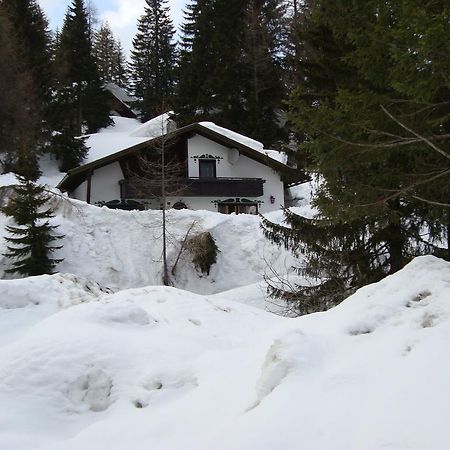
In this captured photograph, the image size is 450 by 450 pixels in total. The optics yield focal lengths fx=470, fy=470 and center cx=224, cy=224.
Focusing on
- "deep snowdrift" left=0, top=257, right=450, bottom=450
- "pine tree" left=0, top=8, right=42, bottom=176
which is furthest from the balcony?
"deep snowdrift" left=0, top=257, right=450, bottom=450

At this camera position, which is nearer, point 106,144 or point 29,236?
point 29,236

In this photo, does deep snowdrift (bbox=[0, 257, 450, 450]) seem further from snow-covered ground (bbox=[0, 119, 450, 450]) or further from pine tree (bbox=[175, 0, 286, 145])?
pine tree (bbox=[175, 0, 286, 145])

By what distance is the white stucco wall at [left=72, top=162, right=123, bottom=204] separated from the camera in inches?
1099

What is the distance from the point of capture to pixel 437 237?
31.0 ft

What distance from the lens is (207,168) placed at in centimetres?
2969

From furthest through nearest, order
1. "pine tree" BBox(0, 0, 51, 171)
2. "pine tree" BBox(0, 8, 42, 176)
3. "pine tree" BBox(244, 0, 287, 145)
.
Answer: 1. "pine tree" BBox(244, 0, 287, 145)
2. "pine tree" BBox(0, 0, 51, 171)
3. "pine tree" BBox(0, 8, 42, 176)

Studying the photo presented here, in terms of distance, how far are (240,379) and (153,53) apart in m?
67.1

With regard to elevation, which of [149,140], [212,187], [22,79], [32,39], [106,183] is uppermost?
[32,39]

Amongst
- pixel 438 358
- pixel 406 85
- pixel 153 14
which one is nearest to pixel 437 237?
pixel 406 85

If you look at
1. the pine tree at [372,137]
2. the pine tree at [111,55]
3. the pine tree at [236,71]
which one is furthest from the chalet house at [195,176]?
the pine tree at [111,55]

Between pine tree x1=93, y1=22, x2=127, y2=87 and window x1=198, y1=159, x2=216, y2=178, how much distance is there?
1908 inches

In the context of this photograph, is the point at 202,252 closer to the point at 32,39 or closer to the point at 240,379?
the point at 240,379

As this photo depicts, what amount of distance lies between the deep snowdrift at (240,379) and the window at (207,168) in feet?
74.8

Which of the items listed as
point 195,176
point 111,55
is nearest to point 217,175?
point 195,176
